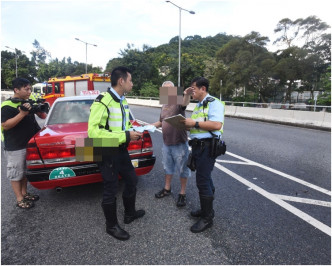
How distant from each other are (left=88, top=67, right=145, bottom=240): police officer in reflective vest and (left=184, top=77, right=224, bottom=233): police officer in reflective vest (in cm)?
73

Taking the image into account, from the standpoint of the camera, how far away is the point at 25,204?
3.24 m

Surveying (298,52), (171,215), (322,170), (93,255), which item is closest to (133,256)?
(93,255)

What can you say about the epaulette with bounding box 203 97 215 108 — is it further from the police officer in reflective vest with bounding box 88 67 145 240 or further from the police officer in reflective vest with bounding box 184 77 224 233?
the police officer in reflective vest with bounding box 88 67 145 240

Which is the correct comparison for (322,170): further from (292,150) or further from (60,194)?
(60,194)

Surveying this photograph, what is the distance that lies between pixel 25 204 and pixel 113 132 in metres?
1.92

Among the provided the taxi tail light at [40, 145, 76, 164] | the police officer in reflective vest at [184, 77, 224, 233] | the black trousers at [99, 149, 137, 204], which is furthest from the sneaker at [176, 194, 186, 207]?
the taxi tail light at [40, 145, 76, 164]

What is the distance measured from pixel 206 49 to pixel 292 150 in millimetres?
54491

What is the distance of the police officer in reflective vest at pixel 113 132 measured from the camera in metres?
2.35

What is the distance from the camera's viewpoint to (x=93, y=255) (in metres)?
2.26

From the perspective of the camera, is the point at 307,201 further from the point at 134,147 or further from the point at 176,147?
the point at 134,147

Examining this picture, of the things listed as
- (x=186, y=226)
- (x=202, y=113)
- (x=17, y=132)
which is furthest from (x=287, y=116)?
(x=17, y=132)

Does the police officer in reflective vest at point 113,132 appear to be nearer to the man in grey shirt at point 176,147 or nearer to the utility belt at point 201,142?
the utility belt at point 201,142

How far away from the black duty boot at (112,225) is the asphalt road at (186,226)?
0.21ft

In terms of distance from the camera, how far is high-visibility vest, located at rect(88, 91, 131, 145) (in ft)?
7.65
